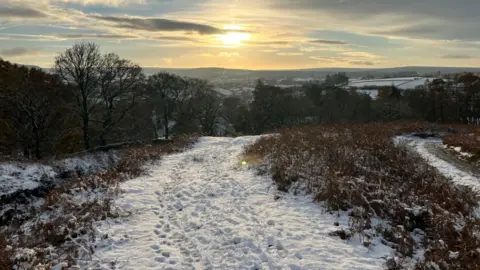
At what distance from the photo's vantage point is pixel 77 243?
23.0 ft

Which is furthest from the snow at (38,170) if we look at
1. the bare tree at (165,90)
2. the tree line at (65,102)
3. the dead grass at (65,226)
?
the bare tree at (165,90)

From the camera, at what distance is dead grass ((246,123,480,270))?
264 inches

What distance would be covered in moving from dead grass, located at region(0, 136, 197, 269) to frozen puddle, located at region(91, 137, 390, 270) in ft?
1.35

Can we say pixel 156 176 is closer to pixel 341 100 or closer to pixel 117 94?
pixel 117 94

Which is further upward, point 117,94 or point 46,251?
point 117,94

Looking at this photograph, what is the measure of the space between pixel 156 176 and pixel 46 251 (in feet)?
24.0

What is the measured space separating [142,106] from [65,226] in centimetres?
4841

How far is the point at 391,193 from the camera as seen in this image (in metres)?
8.89

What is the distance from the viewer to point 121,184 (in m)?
12.0

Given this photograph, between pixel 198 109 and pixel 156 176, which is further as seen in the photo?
pixel 198 109

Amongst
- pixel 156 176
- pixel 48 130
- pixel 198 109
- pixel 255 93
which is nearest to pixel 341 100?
pixel 255 93

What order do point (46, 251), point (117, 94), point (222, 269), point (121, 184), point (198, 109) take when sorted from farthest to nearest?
point (198, 109), point (117, 94), point (121, 184), point (46, 251), point (222, 269)

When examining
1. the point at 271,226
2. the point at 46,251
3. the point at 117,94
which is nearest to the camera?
the point at 46,251

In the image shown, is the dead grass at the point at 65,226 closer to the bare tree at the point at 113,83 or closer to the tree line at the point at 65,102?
the tree line at the point at 65,102
